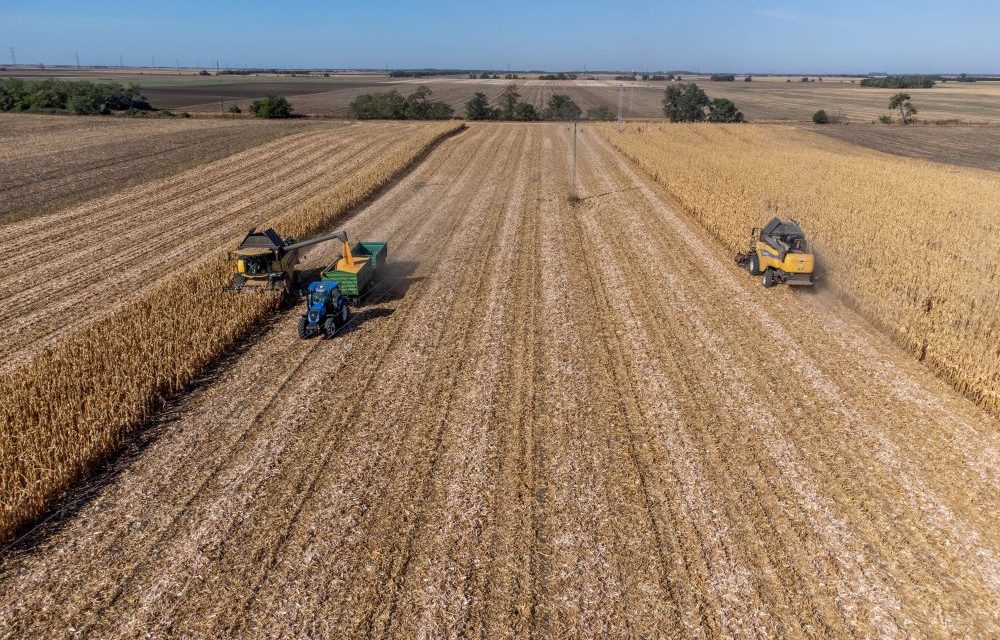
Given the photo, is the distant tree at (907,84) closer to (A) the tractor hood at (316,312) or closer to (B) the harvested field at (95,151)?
(B) the harvested field at (95,151)

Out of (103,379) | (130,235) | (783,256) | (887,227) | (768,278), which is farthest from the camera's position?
(130,235)

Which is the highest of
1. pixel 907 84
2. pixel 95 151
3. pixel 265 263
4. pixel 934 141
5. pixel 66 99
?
pixel 907 84

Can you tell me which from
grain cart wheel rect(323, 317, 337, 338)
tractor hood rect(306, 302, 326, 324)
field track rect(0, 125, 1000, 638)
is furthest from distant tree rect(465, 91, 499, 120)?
grain cart wheel rect(323, 317, 337, 338)

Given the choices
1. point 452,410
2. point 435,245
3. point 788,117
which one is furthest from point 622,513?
point 788,117

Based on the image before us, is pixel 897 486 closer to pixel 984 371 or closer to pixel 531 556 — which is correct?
pixel 984 371

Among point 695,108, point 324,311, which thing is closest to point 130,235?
point 324,311

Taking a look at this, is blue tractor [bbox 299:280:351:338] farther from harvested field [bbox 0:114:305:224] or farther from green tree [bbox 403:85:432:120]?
green tree [bbox 403:85:432:120]

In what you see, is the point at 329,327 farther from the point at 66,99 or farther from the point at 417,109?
the point at 66,99

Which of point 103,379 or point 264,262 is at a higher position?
point 264,262
